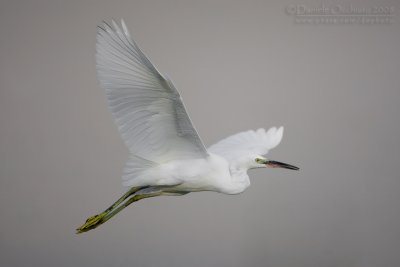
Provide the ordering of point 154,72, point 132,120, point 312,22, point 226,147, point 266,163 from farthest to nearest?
point 312,22 → point 226,147 → point 266,163 → point 132,120 → point 154,72

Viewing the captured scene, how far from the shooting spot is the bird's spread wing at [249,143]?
186 centimetres

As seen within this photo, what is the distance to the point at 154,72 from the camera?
130cm

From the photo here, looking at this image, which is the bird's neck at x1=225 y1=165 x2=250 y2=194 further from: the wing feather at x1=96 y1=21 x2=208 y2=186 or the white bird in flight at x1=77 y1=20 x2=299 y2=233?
the wing feather at x1=96 y1=21 x2=208 y2=186

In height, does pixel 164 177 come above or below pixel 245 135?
below

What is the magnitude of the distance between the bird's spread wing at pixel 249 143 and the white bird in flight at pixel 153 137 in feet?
0.60

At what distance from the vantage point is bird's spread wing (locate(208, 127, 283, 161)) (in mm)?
1864

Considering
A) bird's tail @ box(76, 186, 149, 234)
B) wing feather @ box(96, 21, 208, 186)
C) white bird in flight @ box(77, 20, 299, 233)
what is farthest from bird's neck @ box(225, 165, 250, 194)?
bird's tail @ box(76, 186, 149, 234)

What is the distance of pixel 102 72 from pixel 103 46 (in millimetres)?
73

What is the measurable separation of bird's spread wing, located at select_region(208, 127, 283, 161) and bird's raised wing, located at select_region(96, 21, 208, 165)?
13.0 inches

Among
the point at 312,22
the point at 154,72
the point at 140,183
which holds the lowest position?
the point at 140,183

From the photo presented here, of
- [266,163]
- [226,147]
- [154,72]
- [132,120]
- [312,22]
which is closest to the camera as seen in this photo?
[154,72]

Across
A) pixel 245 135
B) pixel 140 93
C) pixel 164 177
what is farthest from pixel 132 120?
pixel 245 135

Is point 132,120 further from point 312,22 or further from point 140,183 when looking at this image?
point 312,22

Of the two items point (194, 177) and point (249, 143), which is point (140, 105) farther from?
point (249, 143)
